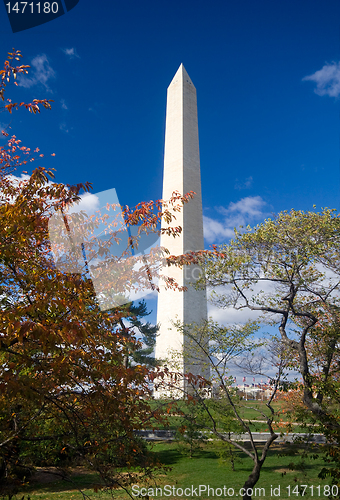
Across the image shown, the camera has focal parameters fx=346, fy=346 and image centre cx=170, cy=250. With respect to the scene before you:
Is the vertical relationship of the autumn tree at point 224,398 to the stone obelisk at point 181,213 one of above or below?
below

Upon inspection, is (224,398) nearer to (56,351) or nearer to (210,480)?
Result: (210,480)

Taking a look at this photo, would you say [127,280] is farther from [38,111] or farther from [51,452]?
[51,452]

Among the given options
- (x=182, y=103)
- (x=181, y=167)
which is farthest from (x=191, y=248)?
(x=182, y=103)

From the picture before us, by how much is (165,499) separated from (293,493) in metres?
3.59

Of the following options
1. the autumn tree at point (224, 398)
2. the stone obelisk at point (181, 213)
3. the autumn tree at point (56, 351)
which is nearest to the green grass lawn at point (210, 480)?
the autumn tree at point (224, 398)

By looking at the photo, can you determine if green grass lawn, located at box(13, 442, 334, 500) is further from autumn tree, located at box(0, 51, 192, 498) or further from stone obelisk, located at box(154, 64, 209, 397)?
stone obelisk, located at box(154, 64, 209, 397)

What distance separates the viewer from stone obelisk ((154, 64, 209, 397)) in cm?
2345

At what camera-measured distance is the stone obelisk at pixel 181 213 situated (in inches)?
923

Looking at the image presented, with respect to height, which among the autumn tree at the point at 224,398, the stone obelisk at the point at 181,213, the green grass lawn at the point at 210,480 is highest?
the stone obelisk at the point at 181,213

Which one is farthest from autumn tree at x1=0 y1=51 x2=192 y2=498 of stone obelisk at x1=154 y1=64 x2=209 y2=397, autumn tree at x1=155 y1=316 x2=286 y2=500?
stone obelisk at x1=154 y1=64 x2=209 y2=397

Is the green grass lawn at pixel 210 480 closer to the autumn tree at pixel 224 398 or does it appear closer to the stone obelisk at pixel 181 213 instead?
the autumn tree at pixel 224 398

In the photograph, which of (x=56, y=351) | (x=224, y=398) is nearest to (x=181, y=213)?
(x=224, y=398)

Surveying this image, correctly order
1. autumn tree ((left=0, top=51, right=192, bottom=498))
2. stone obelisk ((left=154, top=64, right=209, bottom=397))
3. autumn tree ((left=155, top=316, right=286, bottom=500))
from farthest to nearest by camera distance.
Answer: stone obelisk ((left=154, top=64, right=209, bottom=397))
autumn tree ((left=155, top=316, right=286, bottom=500))
autumn tree ((left=0, top=51, right=192, bottom=498))

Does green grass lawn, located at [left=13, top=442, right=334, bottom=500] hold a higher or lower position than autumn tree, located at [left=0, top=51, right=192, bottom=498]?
lower
